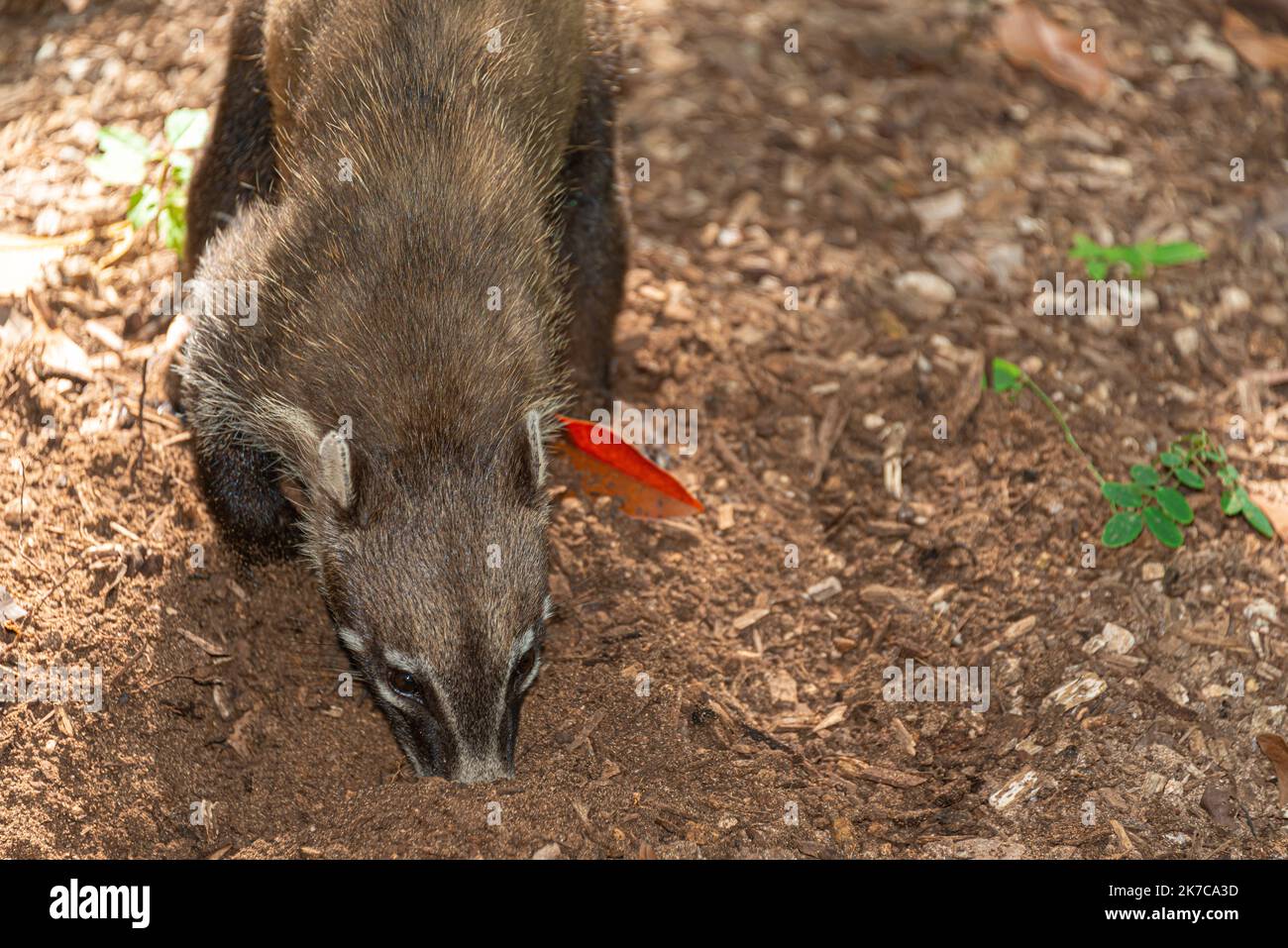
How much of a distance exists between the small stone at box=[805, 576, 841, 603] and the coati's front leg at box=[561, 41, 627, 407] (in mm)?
1741

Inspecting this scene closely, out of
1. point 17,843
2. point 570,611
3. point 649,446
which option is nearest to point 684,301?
point 649,446

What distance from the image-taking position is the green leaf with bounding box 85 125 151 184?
25.8 feet

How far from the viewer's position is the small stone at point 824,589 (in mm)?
6652

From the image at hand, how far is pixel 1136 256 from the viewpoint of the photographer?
836 cm

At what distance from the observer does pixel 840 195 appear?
8.80 metres

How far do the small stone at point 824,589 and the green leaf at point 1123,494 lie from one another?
146 centimetres

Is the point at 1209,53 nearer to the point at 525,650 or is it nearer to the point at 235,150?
the point at 235,150

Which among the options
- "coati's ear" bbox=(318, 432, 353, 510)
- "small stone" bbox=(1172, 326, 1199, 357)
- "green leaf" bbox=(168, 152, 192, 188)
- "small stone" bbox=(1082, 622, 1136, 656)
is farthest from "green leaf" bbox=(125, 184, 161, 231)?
"small stone" bbox=(1172, 326, 1199, 357)

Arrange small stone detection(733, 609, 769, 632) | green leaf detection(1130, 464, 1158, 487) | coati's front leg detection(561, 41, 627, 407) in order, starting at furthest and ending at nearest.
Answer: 1. coati's front leg detection(561, 41, 627, 407)
2. green leaf detection(1130, 464, 1158, 487)
3. small stone detection(733, 609, 769, 632)

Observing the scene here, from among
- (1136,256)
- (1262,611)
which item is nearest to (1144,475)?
(1262,611)

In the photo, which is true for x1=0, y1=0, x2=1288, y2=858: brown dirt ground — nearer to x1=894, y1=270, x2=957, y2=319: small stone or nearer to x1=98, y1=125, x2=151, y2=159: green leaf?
x1=894, y1=270, x2=957, y2=319: small stone

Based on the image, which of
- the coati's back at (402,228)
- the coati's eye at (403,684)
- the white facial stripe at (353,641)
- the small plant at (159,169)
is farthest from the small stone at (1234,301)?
the small plant at (159,169)

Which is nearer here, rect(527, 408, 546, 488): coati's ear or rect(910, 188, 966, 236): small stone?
rect(527, 408, 546, 488): coati's ear

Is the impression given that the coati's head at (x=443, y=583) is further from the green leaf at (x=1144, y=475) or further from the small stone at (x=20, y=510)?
the green leaf at (x=1144, y=475)
